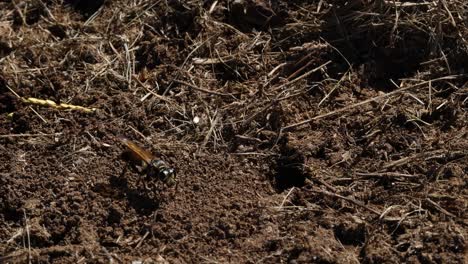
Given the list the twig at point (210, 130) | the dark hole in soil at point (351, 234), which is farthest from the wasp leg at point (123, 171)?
the dark hole in soil at point (351, 234)

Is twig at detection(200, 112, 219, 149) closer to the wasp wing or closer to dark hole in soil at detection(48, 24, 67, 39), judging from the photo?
the wasp wing

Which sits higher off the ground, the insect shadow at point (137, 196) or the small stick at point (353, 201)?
the small stick at point (353, 201)

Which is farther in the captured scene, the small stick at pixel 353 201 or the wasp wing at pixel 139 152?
the wasp wing at pixel 139 152

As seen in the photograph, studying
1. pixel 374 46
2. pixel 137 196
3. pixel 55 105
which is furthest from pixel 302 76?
pixel 55 105

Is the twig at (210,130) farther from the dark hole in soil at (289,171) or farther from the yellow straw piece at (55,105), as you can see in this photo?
the yellow straw piece at (55,105)

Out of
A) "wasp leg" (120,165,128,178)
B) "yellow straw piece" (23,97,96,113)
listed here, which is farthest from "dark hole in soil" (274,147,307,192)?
"yellow straw piece" (23,97,96,113)

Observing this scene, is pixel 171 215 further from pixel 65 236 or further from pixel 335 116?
pixel 335 116
